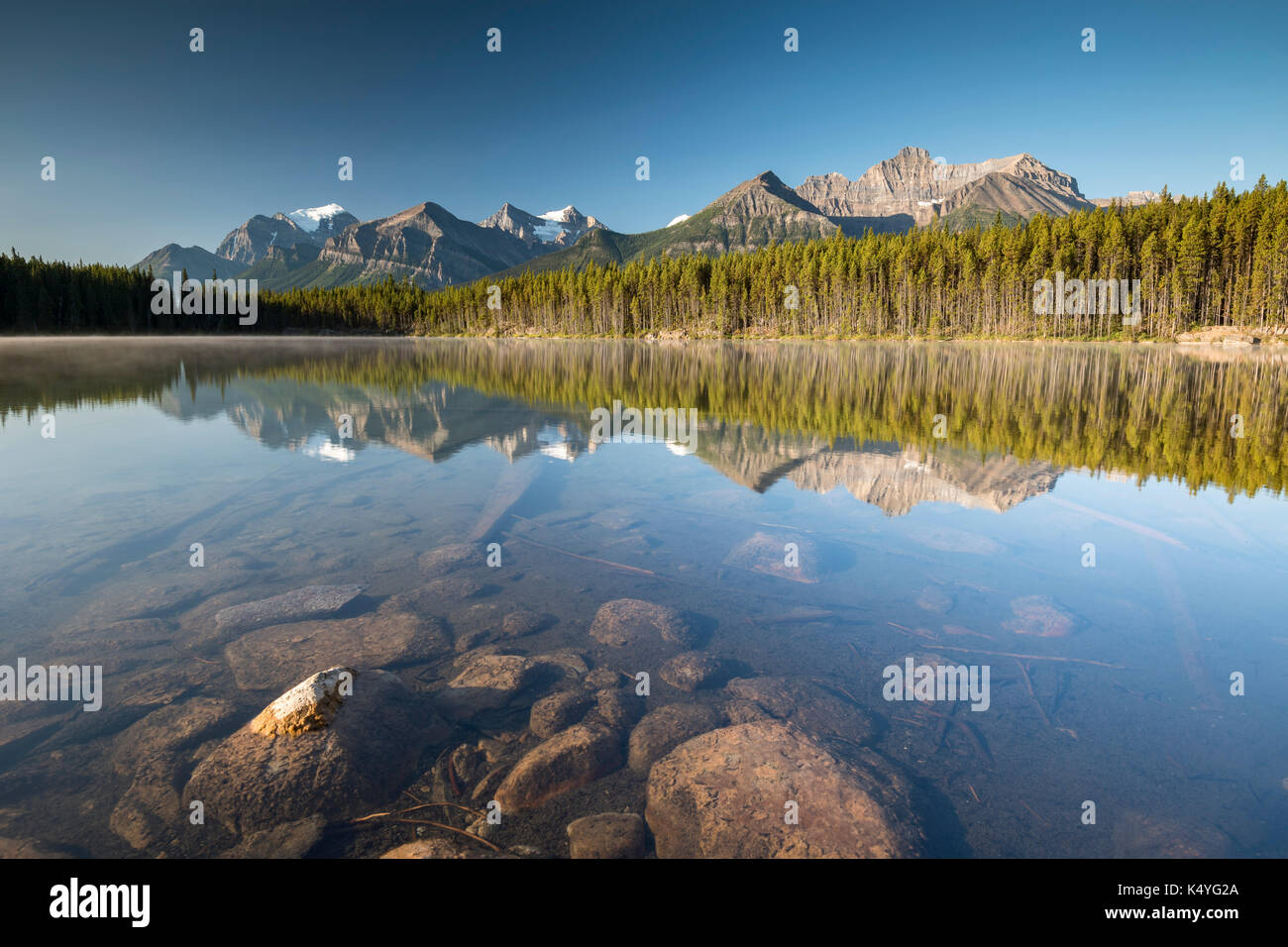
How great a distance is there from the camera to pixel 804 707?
6.26m

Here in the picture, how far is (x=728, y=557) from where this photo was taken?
1041 cm

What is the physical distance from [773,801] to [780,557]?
19.0 feet

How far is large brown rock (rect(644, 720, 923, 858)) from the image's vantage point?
173 inches

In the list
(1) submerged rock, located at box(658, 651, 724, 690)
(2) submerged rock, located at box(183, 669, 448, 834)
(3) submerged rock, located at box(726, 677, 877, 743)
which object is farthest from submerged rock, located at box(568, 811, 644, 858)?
(1) submerged rock, located at box(658, 651, 724, 690)

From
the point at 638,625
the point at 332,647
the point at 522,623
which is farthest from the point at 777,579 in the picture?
the point at 332,647

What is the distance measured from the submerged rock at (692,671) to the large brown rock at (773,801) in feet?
4.07

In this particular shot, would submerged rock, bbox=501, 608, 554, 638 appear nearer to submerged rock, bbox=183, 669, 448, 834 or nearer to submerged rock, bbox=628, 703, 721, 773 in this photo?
submerged rock, bbox=183, 669, 448, 834

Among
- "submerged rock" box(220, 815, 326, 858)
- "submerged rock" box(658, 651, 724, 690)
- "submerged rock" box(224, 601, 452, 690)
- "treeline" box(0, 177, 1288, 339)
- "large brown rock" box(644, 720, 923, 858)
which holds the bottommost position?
"submerged rock" box(220, 815, 326, 858)

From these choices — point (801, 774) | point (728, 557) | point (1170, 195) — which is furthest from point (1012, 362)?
point (1170, 195)

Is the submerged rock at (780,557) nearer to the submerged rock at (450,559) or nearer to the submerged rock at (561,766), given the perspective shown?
the submerged rock at (450,559)

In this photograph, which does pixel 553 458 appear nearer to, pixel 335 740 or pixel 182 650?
pixel 182 650

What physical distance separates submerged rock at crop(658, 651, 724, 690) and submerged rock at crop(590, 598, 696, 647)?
46cm

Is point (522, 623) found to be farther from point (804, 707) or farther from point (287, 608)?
point (804, 707)

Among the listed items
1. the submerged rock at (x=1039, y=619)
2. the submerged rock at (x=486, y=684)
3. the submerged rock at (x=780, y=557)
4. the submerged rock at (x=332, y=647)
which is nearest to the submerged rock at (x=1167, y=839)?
the submerged rock at (x=1039, y=619)
